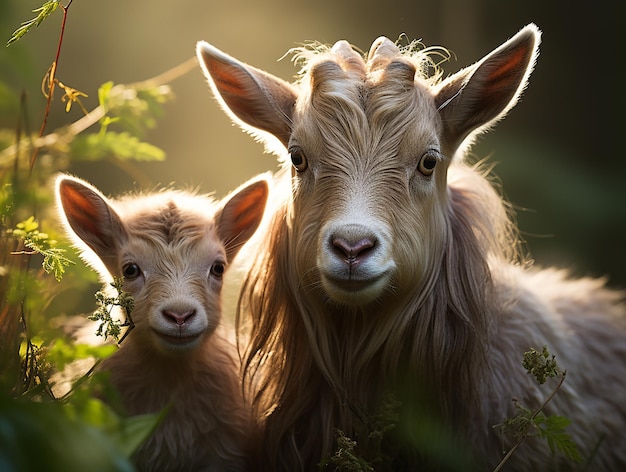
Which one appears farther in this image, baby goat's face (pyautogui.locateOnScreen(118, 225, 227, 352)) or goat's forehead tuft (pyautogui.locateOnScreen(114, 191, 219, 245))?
goat's forehead tuft (pyautogui.locateOnScreen(114, 191, 219, 245))

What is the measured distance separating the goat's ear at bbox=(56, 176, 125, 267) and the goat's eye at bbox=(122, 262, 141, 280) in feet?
0.59

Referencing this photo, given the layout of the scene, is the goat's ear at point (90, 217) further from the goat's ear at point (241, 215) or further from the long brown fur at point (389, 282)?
the long brown fur at point (389, 282)

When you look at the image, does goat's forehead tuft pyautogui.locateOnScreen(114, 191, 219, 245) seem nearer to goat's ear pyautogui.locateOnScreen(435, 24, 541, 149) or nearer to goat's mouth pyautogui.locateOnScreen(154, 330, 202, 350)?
goat's mouth pyautogui.locateOnScreen(154, 330, 202, 350)

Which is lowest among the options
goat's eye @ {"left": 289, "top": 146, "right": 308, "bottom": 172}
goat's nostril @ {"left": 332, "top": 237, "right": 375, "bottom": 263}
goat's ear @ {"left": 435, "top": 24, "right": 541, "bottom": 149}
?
goat's nostril @ {"left": 332, "top": 237, "right": 375, "bottom": 263}

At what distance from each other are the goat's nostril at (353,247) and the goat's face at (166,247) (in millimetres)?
668

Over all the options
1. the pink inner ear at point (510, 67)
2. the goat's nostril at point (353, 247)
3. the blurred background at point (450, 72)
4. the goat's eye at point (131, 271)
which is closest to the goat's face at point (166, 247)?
the goat's eye at point (131, 271)

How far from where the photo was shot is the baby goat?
331 cm

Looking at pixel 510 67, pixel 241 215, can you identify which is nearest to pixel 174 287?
pixel 241 215

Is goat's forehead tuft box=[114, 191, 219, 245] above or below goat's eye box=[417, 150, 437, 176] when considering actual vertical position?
below

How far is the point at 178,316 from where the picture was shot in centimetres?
317

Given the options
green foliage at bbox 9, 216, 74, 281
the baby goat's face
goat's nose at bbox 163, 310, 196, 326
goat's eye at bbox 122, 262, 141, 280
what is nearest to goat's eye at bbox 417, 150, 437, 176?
the baby goat's face

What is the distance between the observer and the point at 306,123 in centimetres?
335

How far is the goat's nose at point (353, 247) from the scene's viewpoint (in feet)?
9.46

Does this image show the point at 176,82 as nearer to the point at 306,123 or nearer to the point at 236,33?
the point at 236,33
